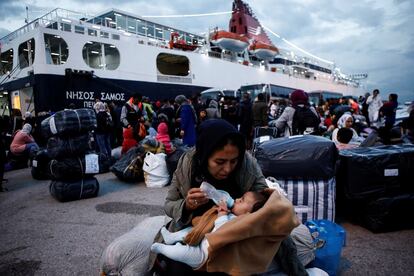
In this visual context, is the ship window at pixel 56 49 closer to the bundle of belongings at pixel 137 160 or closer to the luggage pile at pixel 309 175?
the bundle of belongings at pixel 137 160

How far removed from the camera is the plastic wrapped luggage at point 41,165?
5609 millimetres

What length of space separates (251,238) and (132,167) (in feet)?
14.0

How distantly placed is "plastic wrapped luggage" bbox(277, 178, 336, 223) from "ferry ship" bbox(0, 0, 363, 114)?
10242 millimetres

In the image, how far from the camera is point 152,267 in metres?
1.51

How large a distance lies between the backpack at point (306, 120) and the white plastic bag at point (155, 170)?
2.54 m

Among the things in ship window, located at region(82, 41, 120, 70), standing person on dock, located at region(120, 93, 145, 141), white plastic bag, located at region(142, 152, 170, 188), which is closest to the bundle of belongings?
white plastic bag, located at region(142, 152, 170, 188)

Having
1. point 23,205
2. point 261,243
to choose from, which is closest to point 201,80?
point 23,205

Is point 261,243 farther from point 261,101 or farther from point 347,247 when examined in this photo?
point 261,101

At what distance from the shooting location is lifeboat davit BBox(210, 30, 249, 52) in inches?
675

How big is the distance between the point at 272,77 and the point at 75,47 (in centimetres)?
1584

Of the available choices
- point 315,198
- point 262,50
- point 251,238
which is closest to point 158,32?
point 262,50

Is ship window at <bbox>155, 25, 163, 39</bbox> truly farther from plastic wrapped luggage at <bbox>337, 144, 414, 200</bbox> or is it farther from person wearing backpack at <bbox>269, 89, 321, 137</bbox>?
plastic wrapped luggage at <bbox>337, 144, 414, 200</bbox>

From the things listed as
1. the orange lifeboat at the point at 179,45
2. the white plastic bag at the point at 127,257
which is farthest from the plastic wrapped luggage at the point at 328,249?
the orange lifeboat at the point at 179,45

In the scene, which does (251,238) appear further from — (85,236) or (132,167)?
(132,167)
